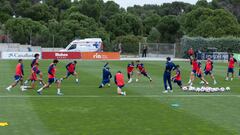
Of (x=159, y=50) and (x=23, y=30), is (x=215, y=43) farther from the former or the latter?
(x=23, y=30)

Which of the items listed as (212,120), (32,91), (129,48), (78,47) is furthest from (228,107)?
(129,48)

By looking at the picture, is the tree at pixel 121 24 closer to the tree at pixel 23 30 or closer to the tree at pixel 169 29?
the tree at pixel 169 29

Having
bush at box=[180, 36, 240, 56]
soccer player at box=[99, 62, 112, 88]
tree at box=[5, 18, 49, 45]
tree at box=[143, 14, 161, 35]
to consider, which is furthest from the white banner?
tree at box=[143, 14, 161, 35]

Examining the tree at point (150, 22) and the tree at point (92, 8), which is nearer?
the tree at point (92, 8)

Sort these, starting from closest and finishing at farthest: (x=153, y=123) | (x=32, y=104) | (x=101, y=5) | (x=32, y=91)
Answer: (x=153, y=123) → (x=32, y=104) → (x=32, y=91) → (x=101, y=5)

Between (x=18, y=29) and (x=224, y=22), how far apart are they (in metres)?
36.4

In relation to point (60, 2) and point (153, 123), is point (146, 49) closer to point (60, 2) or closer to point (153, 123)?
point (60, 2)

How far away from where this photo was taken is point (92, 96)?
83.4 feet

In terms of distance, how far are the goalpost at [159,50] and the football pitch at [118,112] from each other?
1783 inches

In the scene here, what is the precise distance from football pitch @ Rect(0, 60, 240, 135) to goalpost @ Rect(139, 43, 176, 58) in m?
45.3

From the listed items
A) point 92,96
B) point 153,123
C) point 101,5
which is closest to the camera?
point 153,123

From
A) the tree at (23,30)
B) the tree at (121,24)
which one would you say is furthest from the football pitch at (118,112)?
the tree at (121,24)

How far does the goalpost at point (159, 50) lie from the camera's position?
246ft

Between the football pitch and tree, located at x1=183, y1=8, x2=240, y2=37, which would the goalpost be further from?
the football pitch
